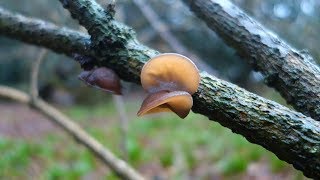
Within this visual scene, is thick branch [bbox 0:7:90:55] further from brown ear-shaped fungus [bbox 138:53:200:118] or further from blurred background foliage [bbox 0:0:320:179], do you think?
blurred background foliage [bbox 0:0:320:179]

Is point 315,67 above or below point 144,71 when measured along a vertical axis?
above

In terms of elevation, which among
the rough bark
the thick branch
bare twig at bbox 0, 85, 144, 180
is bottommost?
bare twig at bbox 0, 85, 144, 180

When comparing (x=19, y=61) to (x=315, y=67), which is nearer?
(x=315, y=67)

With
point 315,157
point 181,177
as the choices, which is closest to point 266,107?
point 315,157

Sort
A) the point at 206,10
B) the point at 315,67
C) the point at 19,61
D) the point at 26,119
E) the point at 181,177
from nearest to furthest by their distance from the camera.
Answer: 1. the point at 315,67
2. the point at 206,10
3. the point at 181,177
4. the point at 26,119
5. the point at 19,61

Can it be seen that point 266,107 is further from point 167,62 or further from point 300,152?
point 167,62

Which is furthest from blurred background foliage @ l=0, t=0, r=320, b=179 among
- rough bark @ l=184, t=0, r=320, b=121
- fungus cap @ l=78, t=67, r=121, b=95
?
fungus cap @ l=78, t=67, r=121, b=95

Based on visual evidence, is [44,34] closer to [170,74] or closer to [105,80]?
[105,80]

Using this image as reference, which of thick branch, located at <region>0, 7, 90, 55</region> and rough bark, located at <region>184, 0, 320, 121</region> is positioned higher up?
rough bark, located at <region>184, 0, 320, 121</region>

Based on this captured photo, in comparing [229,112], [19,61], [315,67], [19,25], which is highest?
[315,67]
